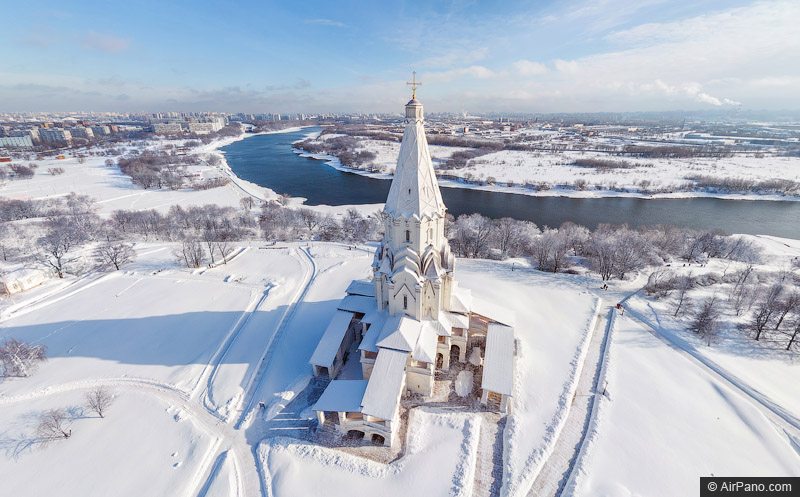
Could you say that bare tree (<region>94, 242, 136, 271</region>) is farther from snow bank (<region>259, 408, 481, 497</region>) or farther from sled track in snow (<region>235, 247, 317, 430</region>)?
snow bank (<region>259, 408, 481, 497</region>)

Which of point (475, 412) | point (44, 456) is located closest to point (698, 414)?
point (475, 412)

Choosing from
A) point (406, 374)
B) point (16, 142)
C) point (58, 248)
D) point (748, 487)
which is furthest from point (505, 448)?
point (16, 142)

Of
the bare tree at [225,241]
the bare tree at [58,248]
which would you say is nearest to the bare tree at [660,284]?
the bare tree at [225,241]

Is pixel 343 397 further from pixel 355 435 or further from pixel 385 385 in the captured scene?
pixel 385 385

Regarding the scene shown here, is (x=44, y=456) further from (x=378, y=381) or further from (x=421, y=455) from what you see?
(x=421, y=455)

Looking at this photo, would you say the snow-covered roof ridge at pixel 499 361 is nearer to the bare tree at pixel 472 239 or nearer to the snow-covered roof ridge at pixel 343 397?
the snow-covered roof ridge at pixel 343 397

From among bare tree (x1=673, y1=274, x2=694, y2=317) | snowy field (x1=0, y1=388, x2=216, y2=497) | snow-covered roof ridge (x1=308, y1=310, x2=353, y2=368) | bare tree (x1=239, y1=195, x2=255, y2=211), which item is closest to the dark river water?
bare tree (x1=239, y1=195, x2=255, y2=211)
